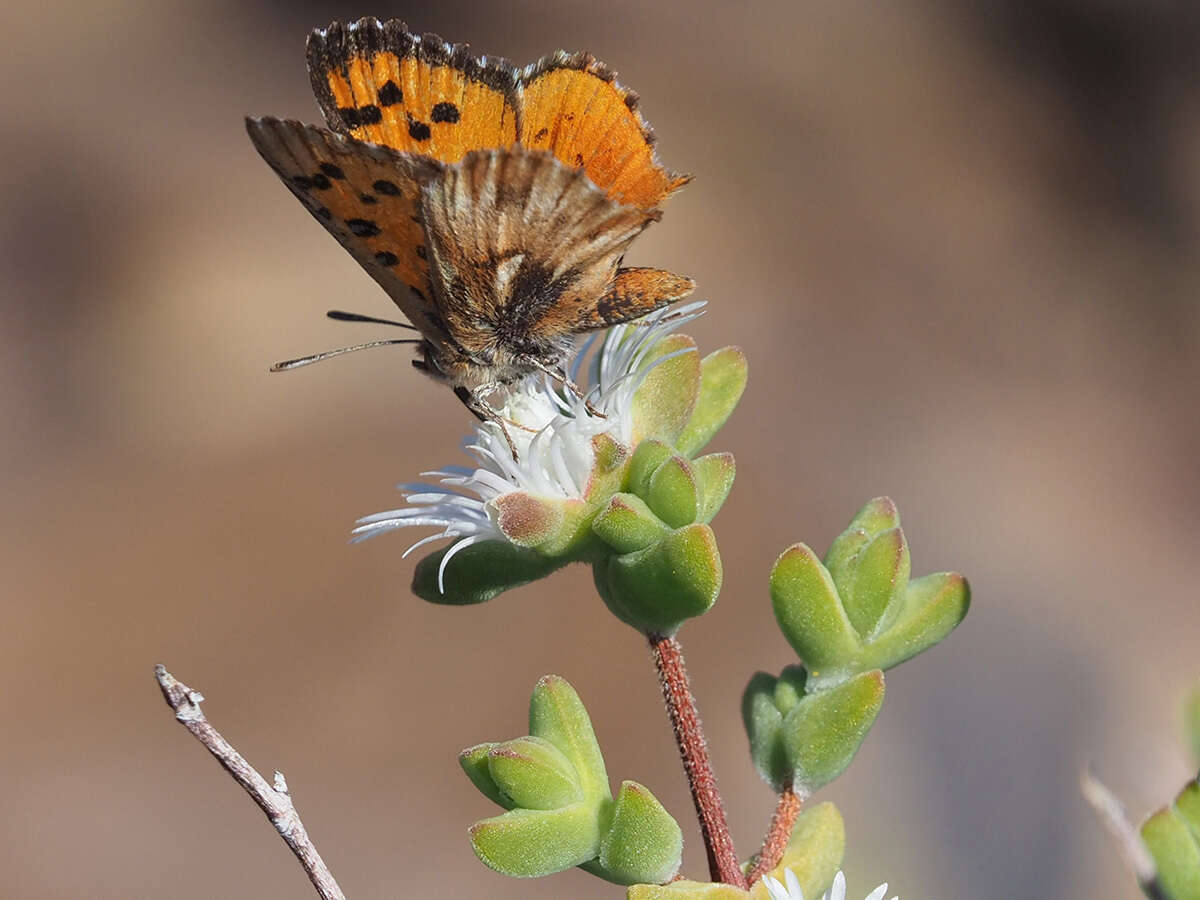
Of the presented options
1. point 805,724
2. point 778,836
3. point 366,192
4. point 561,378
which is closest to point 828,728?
point 805,724

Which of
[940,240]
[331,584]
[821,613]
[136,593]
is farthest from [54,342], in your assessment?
[821,613]

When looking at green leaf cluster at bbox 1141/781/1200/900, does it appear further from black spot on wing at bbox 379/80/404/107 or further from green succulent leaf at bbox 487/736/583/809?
black spot on wing at bbox 379/80/404/107

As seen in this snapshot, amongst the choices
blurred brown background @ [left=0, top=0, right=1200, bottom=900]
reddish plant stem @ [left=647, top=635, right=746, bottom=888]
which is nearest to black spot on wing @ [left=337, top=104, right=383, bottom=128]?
reddish plant stem @ [left=647, top=635, right=746, bottom=888]

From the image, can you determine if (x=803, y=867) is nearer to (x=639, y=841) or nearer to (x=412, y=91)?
(x=639, y=841)

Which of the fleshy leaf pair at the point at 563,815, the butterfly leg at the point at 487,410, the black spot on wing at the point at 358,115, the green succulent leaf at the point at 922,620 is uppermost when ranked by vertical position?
the black spot on wing at the point at 358,115

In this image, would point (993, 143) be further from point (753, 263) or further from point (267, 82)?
point (267, 82)

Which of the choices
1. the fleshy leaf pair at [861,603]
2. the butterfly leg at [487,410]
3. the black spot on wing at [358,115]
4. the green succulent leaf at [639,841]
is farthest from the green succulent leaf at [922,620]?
the black spot on wing at [358,115]

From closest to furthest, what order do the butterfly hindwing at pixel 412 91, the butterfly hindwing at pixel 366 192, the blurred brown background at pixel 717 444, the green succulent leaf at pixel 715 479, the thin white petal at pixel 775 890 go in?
the thin white petal at pixel 775 890 → the green succulent leaf at pixel 715 479 → the butterfly hindwing at pixel 366 192 → the butterfly hindwing at pixel 412 91 → the blurred brown background at pixel 717 444

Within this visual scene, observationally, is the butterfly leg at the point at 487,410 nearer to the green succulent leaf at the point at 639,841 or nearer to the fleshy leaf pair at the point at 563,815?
the fleshy leaf pair at the point at 563,815
